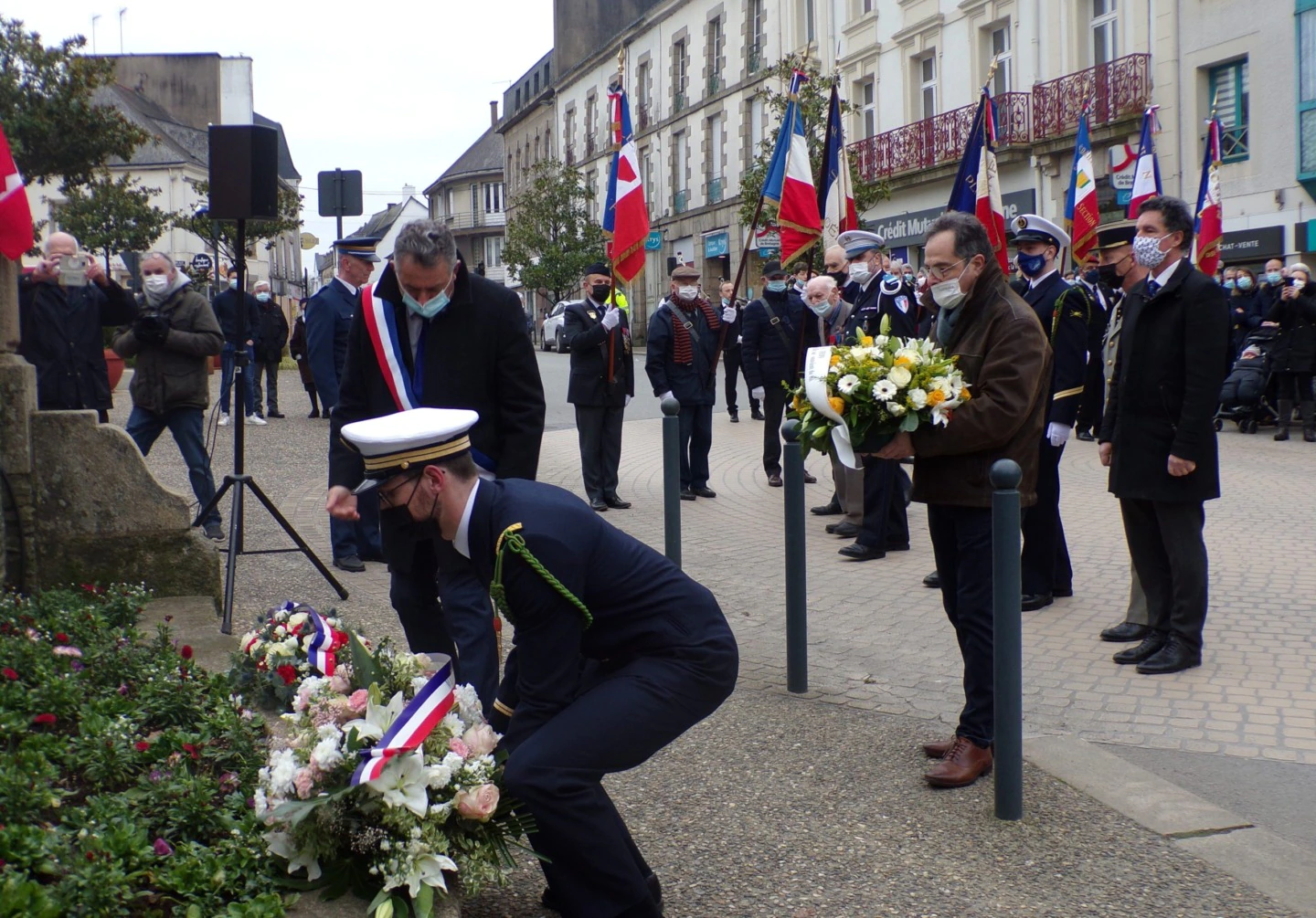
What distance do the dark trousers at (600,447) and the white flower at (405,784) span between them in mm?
8358

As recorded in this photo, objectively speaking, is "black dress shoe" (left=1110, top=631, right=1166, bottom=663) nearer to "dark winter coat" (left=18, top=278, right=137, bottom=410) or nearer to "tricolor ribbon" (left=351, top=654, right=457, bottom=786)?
"tricolor ribbon" (left=351, top=654, right=457, bottom=786)

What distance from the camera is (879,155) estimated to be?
3441cm

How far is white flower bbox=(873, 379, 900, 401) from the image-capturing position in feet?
16.0

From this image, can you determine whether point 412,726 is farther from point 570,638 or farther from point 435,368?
point 435,368

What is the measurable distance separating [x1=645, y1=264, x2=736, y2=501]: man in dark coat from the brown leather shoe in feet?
24.4

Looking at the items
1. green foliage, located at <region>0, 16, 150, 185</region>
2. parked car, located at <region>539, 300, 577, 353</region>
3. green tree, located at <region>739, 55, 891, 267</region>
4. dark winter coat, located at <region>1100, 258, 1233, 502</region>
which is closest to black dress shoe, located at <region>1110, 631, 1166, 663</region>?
dark winter coat, located at <region>1100, 258, 1233, 502</region>

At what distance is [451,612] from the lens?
15.0 feet

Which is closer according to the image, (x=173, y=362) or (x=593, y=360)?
(x=173, y=362)

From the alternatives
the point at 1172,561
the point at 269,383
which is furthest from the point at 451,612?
the point at 269,383

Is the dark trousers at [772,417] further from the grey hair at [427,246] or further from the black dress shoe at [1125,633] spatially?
the grey hair at [427,246]

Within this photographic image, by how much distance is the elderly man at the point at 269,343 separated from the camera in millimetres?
18391

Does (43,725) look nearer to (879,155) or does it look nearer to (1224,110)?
(1224,110)

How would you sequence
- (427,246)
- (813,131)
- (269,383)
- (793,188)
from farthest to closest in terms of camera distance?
(813,131) → (269,383) → (793,188) → (427,246)

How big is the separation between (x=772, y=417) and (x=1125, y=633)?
5.92m
